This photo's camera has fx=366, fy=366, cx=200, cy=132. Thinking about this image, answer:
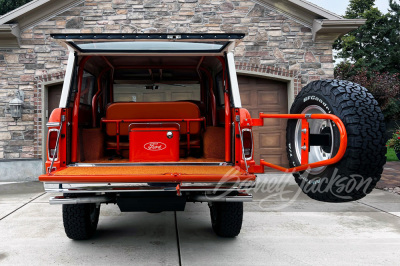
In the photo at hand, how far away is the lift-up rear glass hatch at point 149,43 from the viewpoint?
3418 millimetres

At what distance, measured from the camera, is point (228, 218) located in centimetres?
392

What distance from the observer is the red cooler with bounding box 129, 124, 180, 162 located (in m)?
4.04

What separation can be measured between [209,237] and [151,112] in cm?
160

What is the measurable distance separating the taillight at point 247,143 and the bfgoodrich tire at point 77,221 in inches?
70.0

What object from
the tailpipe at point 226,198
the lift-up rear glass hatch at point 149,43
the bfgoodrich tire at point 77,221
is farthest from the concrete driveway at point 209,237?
the lift-up rear glass hatch at point 149,43

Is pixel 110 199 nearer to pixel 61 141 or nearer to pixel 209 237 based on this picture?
pixel 61 141

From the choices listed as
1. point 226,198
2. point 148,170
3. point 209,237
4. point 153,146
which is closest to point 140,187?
point 148,170

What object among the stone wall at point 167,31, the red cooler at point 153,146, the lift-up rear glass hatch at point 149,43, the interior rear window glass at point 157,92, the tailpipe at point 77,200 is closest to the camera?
the tailpipe at point 77,200

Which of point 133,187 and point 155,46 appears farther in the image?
point 155,46

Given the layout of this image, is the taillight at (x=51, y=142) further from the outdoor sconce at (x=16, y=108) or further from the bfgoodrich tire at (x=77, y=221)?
the outdoor sconce at (x=16, y=108)

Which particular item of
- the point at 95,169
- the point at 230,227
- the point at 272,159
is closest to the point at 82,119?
the point at 95,169

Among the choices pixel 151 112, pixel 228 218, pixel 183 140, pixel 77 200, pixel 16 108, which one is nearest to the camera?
pixel 77 200

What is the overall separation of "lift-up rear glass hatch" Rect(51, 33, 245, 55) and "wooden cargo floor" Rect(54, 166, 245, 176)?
48.2 inches

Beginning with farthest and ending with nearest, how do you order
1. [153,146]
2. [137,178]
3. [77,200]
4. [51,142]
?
[153,146], [51,142], [77,200], [137,178]
